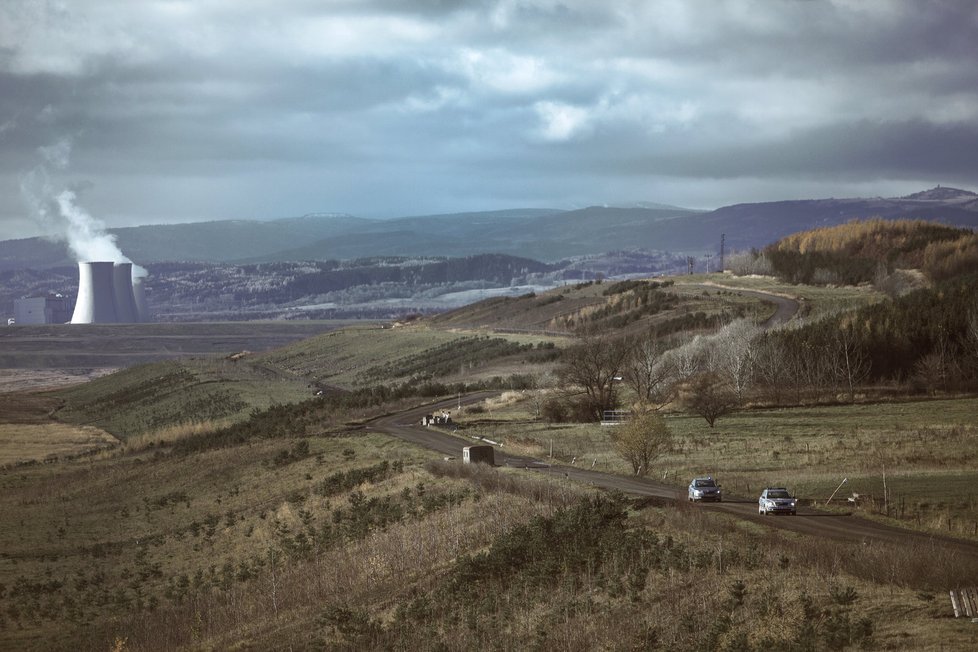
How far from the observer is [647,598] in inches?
1095

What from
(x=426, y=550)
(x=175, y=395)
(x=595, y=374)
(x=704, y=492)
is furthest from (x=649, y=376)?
(x=175, y=395)

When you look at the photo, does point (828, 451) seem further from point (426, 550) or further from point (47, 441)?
point (47, 441)

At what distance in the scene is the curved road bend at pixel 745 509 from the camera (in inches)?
1241

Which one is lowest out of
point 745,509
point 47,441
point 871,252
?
point 47,441

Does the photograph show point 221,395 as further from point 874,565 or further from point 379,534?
point 874,565

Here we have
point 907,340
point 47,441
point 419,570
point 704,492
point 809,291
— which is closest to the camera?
point 419,570

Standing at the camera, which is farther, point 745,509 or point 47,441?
point 47,441

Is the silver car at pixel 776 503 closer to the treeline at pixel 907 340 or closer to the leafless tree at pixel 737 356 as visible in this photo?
the leafless tree at pixel 737 356

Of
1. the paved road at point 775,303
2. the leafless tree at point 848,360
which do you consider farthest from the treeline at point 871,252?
the leafless tree at point 848,360

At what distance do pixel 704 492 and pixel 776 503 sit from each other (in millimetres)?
3889

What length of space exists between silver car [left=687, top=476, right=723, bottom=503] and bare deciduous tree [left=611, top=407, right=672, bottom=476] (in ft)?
29.4

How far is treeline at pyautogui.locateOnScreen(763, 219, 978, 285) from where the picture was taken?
146975 millimetres

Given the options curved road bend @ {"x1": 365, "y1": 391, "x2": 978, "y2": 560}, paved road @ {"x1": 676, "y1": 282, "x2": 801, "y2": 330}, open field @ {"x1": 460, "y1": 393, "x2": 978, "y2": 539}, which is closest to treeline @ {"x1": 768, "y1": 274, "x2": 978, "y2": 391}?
open field @ {"x1": 460, "y1": 393, "x2": 978, "y2": 539}

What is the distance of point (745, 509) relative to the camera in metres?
38.6
